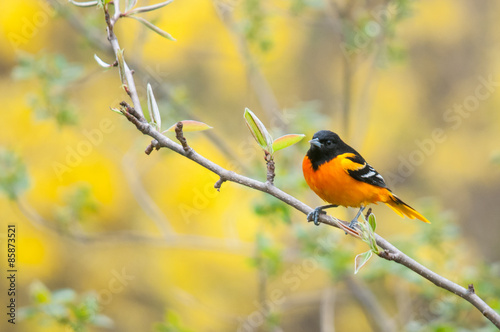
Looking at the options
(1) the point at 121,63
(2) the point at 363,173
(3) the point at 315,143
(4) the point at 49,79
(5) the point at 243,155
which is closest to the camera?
(1) the point at 121,63

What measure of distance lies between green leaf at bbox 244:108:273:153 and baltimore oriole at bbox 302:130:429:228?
1.16m

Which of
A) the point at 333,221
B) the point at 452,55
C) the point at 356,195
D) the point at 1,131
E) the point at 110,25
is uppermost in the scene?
the point at 452,55

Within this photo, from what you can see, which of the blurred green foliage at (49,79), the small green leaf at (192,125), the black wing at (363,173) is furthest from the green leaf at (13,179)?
the small green leaf at (192,125)

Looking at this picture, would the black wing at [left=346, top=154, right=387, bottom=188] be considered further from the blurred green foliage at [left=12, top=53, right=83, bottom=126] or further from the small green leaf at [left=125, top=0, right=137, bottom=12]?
the blurred green foliage at [left=12, top=53, right=83, bottom=126]

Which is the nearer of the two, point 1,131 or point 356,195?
point 356,195

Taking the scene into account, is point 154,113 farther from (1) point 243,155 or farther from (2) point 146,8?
(1) point 243,155

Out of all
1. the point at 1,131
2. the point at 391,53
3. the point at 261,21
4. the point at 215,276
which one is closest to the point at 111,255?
the point at 215,276

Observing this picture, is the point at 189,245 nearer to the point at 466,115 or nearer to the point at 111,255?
the point at 111,255

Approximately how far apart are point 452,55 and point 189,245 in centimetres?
451

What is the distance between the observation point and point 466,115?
685cm

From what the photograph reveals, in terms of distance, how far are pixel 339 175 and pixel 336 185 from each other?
7cm

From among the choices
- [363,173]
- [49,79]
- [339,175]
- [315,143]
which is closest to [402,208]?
[363,173]

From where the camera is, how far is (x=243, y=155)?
212 inches

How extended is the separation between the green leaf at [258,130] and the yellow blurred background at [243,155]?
1681mm
